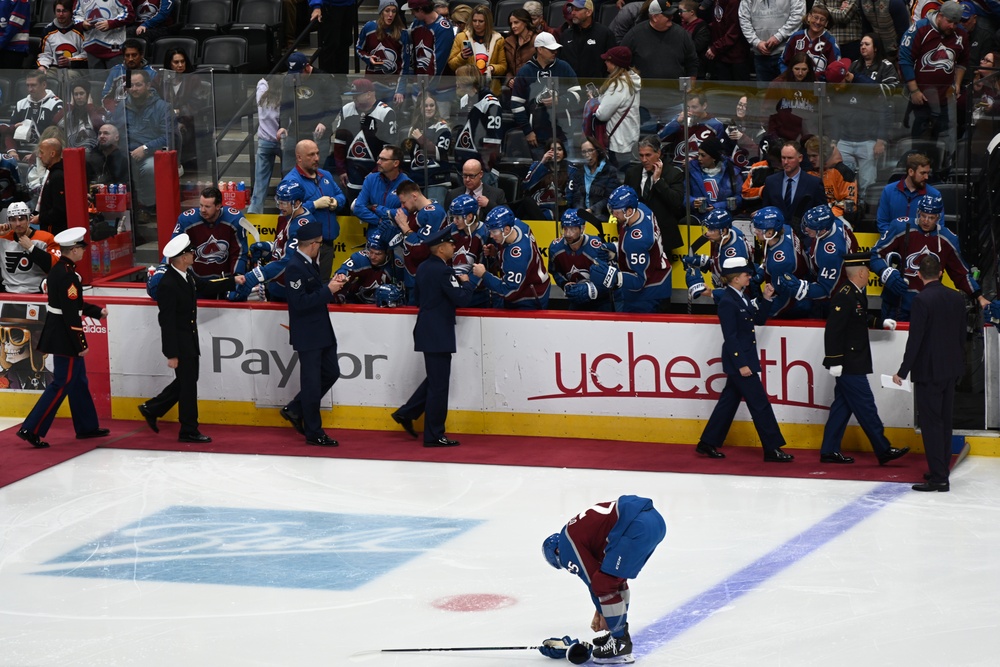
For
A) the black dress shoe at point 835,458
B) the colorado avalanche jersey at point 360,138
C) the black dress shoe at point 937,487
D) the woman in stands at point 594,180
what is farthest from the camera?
the colorado avalanche jersey at point 360,138

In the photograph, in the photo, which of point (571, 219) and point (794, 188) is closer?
point (571, 219)

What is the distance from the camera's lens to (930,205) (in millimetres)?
11320

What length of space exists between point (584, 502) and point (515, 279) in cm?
241

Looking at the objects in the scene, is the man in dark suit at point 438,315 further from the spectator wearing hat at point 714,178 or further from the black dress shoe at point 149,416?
the black dress shoe at point 149,416

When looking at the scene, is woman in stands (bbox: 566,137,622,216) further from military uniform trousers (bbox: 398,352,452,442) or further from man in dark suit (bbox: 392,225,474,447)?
military uniform trousers (bbox: 398,352,452,442)

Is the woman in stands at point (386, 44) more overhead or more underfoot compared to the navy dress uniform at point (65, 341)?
more overhead

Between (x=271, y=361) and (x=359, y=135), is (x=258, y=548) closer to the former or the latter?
(x=271, y=361)

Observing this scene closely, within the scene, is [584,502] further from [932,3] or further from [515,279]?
[932,3]

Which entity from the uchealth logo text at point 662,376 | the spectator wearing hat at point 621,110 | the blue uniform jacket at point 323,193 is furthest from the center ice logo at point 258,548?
the spectator wearing hat at point 621,110

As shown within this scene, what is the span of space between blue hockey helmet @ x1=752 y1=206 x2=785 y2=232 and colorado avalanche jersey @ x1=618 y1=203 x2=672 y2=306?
0.96 m

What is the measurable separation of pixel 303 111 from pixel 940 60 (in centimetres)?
598

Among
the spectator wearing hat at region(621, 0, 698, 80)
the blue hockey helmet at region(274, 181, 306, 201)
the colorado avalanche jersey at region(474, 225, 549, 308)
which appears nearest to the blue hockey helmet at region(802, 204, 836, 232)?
the colorado avalanche jersey at region(474, 225, 549, 308)

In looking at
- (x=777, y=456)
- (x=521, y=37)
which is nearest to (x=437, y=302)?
(x=777, y=456)

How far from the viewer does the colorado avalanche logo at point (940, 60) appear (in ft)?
43.7
